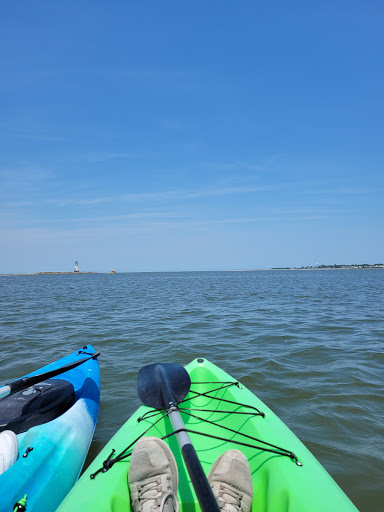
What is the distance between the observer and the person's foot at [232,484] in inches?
81.9

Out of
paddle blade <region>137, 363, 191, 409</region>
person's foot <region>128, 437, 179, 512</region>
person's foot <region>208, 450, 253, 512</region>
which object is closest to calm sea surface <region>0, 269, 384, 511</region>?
paddle blade <region>137, 363, 191, 409</region>

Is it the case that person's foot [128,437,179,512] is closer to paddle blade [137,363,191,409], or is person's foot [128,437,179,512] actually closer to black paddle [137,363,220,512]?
black paddle [137,363,220,512]

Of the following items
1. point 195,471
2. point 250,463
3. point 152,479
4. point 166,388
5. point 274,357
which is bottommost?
point 274,357

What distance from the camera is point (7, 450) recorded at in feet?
8.38

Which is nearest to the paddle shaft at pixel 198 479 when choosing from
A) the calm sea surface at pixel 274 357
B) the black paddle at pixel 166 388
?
the black paddle at pixel 166 388

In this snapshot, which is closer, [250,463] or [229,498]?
[229,498]

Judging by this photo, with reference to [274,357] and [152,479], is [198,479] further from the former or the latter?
[274,357]

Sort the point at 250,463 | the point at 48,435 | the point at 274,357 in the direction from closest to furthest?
1. the point at 250,463
2. the point at 48,435
3. the point at 274,357

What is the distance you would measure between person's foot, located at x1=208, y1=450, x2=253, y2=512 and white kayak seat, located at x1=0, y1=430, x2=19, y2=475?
1.64 metres

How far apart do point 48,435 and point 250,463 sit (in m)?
1.90

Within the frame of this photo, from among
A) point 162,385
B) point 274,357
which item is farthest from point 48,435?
point 274,357

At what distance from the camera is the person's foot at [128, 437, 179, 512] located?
2.05 meters

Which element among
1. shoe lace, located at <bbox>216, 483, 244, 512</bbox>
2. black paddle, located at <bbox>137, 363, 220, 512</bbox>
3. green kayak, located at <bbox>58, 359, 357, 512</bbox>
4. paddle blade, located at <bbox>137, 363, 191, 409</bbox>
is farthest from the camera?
paddle blade, located at <bbox>137, 363, 191, 409</bbox>

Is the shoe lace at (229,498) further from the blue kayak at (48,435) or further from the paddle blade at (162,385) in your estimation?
the blue kayak at (48,435)
